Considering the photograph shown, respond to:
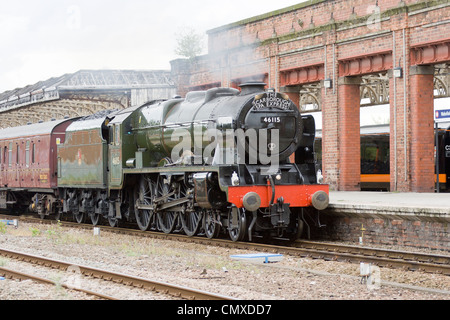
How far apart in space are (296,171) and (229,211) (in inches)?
64.3

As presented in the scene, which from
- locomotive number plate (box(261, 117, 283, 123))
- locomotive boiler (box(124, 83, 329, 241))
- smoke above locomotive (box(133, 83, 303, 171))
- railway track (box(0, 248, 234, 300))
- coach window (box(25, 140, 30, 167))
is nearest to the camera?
railway track (box(0, 248, 234, 300))

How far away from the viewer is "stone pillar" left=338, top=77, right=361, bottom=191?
837 inches

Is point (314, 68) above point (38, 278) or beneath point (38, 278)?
above

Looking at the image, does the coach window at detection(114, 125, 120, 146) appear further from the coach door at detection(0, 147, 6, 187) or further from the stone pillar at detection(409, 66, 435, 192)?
the coach door at detection(0, 147, 6, 187)

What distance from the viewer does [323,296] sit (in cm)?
804

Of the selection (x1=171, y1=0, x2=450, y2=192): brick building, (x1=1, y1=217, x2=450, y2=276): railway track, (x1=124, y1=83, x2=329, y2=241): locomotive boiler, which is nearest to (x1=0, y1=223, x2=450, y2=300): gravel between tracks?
(x1=1, y1=217, x2=450, y2=276): railway track

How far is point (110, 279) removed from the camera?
30.0 feet

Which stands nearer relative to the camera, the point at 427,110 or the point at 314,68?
the point at 427,110

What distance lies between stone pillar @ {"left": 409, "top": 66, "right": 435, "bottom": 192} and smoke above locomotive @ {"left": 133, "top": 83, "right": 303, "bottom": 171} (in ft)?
21.1

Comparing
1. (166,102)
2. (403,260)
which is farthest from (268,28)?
(403,260)

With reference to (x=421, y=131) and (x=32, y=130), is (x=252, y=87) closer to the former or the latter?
(x=421, y=131)

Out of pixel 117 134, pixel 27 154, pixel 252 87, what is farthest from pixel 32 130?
pixel 252 87

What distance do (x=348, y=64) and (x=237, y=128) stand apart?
9300 millimetres

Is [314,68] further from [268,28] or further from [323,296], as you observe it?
[323,296]
